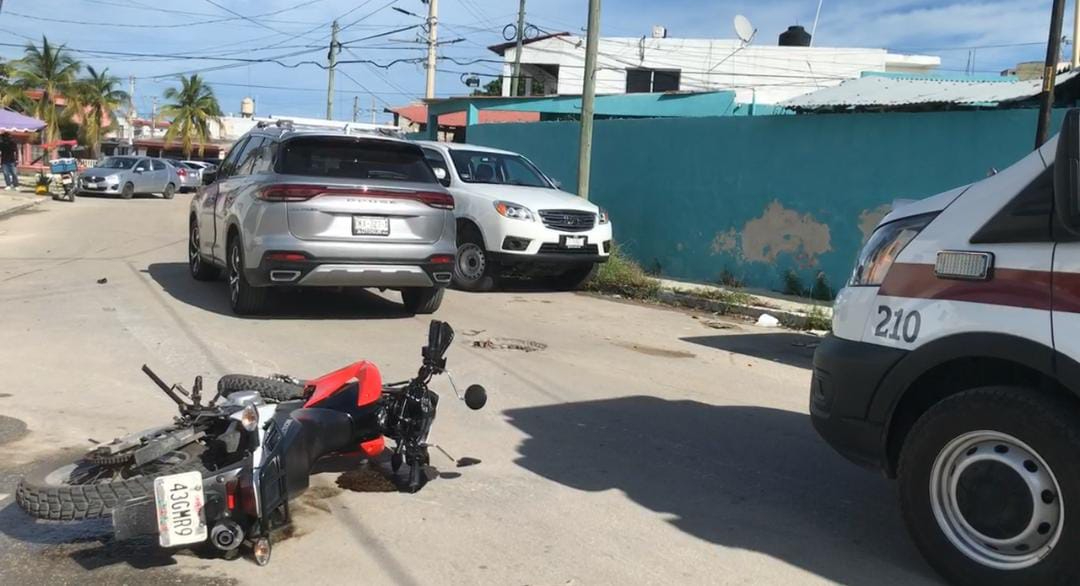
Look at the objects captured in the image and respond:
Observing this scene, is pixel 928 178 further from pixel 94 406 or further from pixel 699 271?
pixel 94 406

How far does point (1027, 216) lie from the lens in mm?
3301

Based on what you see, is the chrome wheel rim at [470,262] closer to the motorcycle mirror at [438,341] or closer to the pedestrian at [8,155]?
the motorcycle mirror at [438,341]

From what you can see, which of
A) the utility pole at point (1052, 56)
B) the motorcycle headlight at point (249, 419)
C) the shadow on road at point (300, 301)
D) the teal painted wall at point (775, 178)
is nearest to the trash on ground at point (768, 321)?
the teal painted wall at point (775, 178)

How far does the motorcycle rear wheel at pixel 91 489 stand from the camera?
338 centimetres

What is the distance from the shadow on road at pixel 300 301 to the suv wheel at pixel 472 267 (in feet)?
4.37

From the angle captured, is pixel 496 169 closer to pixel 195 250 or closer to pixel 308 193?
pixel 195 250

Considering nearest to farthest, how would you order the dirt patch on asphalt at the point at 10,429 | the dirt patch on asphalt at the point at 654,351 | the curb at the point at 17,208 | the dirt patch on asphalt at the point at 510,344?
1. the dirt patch on asphalt at the point at 10,429
2. the dirt patch on asphalt at the point at 510,344
3. the dirt patch on asphalt at the point at 654,351
4. the curb at the point at 17,208

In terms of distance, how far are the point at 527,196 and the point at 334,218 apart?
3.89m

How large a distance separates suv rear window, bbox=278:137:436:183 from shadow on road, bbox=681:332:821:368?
10.9 feet

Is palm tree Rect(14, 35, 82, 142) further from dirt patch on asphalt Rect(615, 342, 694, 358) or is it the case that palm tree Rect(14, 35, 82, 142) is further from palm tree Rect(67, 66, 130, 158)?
dirt patch on asphalt Rect(615, 342, 694, 358)

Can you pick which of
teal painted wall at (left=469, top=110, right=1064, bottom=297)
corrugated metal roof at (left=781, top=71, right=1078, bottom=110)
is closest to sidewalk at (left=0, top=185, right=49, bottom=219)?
teal painted wall at (left=469, top=110, right=1064, bottom=297)

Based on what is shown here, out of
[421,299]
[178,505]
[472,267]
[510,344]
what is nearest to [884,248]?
[178,505]

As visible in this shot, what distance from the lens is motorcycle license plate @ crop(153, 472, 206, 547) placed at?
324cm

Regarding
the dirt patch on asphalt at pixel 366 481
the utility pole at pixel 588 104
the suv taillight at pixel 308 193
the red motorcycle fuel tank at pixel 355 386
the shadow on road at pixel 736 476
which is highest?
the utility pole at pixel 588 104
